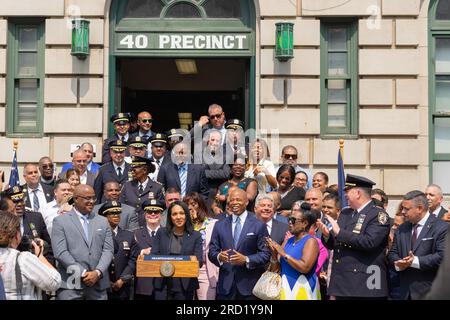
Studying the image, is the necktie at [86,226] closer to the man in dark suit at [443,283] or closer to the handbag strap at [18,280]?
the handbag strap at [18,280]

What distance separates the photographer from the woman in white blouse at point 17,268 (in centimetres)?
919

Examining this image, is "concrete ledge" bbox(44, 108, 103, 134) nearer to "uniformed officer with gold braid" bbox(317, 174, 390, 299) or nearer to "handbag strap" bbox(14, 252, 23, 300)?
"uniformed officer with gold braid" bbox(317, 174, 390, 299)

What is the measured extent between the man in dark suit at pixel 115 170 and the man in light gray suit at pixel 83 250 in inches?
113

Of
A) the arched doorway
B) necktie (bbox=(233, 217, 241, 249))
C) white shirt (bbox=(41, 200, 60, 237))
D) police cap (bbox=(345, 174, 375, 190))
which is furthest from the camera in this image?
the arched doorway

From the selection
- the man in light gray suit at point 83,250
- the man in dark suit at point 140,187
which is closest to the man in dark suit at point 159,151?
the man in dark suit at point 140,187

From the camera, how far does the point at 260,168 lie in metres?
15.0

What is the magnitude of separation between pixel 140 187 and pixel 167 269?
114 inches

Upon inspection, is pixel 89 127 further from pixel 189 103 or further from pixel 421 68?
pixel 189 103

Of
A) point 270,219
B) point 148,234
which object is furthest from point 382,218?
point 148,234

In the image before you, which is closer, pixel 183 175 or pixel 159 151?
pixel 183 175

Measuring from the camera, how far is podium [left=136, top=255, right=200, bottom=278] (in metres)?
11.7

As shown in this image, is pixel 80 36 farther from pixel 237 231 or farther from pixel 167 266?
pixel 167 266

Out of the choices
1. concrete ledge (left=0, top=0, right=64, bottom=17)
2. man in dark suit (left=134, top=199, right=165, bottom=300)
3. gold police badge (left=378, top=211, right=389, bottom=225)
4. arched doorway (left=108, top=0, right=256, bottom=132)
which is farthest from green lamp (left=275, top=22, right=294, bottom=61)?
gold police badge (left=378, top=211, right=389, bottom=225)

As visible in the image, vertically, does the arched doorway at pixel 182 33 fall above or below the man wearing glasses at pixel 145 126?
above
